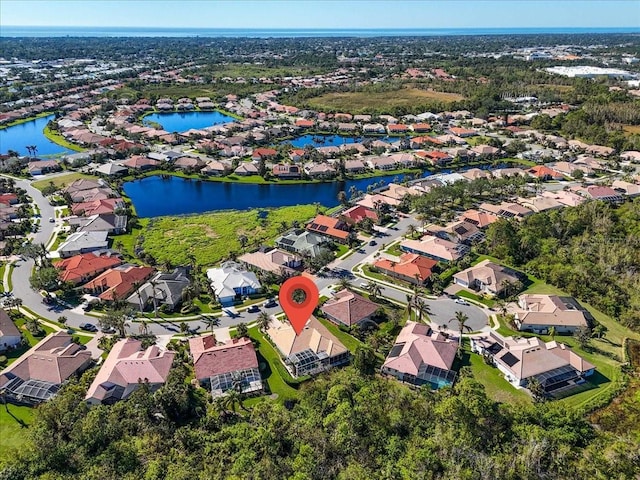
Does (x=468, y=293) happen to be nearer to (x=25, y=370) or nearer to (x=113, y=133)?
(x=25, y=370)

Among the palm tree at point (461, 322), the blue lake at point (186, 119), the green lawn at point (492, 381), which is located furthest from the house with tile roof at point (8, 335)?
the blue lake at point (186, 119)

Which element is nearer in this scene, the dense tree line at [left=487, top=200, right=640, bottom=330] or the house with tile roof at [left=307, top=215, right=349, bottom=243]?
the dense tree line at [left=487, top=200, right=640, bottom=330]

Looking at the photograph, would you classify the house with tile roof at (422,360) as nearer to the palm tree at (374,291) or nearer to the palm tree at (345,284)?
the palm tree at (374,291)

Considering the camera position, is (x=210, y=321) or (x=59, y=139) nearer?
(x=210, y=321)

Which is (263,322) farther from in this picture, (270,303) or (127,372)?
(127,372)

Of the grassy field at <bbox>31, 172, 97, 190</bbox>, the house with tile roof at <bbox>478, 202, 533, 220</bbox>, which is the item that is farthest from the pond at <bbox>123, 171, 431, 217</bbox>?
the house with tile roof at <bbox>478, 202, 533, 220</bbox>

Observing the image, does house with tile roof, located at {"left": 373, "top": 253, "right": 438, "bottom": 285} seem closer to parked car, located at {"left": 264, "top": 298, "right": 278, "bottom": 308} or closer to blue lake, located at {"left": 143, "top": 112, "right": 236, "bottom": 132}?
parked car, located at {"left": 264, "top": 298, "right": 278, "bottom": 308}

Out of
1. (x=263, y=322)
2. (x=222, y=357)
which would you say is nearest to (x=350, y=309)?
(x=263, y=322)
